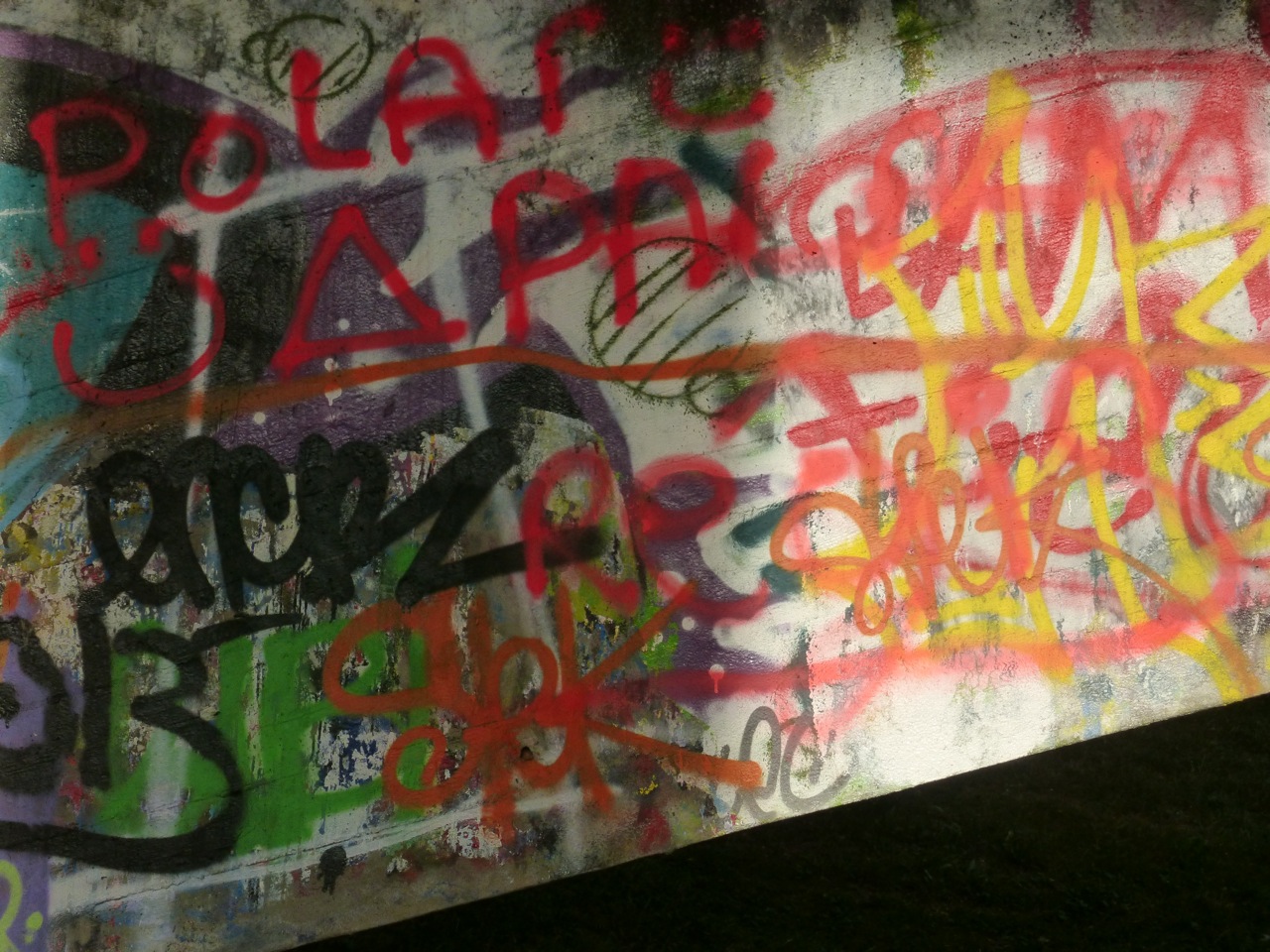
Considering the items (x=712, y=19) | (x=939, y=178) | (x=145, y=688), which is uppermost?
(x=712, y=19)

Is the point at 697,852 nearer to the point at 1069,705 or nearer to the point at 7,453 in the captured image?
the point at 1069,705

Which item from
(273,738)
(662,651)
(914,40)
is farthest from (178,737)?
(914,40)

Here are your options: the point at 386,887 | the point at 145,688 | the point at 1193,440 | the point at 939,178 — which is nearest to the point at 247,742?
the point at 145,688

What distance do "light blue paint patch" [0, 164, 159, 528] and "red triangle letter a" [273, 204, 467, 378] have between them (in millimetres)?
481

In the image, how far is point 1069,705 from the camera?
3.16m

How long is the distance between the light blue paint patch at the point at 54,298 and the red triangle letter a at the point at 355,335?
481mm

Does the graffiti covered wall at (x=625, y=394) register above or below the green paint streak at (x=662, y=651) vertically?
above

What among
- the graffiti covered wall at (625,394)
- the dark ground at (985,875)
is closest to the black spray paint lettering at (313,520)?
the graffiti covered wall at (625,394)

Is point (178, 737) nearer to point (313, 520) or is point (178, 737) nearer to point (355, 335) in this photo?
point (313, 520)

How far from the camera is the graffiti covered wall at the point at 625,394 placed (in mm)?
3146

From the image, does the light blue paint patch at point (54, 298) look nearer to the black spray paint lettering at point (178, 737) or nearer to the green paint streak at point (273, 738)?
the black spray paint lettering at point (178, 737)

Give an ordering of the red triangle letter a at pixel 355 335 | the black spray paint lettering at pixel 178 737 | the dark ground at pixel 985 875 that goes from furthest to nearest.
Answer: the dark ground at pixel 985 875 → the red triangle letter a at pixel 355 335 → the black spray paint lettering at pixel 178 737

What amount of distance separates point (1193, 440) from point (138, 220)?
3.34m

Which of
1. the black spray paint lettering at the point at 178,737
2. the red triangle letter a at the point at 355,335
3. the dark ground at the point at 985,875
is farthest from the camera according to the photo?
the dark ground at the point at 985,875
